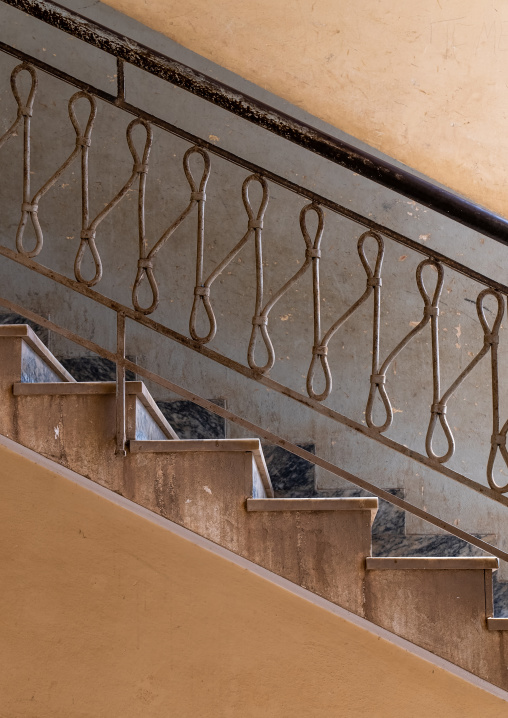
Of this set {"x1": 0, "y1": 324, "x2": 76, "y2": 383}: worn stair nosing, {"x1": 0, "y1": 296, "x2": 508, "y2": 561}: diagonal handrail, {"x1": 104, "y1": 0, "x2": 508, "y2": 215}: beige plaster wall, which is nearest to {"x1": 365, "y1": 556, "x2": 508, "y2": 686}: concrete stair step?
{"x1": 0, "y1": 296, "x2": 508, "y2": 561}: diagonal handrail

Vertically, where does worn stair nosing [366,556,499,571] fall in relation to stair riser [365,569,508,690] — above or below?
above

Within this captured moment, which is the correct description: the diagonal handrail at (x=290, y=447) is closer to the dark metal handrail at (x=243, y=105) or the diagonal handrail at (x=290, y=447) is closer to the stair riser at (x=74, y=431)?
the stair riser at (x=74, y=431)

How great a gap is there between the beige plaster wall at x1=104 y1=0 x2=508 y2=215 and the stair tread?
0.91m

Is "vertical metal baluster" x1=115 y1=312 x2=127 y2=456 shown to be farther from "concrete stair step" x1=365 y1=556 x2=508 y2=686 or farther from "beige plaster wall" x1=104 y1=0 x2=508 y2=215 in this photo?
"beige plaster wall" x1=104 y1=0 x2=508 y2=215

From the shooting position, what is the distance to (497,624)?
1.93 metres

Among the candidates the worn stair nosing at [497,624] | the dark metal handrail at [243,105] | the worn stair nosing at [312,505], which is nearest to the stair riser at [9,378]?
the worn stair nosing at [312,505]

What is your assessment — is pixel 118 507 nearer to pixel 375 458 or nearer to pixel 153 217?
pixel 375 458

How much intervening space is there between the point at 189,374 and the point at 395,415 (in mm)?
1033

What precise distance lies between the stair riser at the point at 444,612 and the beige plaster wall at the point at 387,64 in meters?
1.03

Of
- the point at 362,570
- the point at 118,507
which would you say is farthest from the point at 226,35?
the point at 362,570

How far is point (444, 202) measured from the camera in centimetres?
174

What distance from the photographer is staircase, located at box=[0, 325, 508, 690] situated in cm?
192

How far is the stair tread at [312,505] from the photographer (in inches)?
76.6

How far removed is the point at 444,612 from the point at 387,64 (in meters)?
1.53
